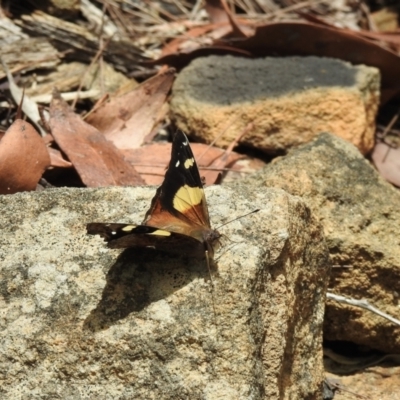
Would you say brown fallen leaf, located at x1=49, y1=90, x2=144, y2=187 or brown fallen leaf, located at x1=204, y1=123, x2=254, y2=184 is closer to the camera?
brown fallen leaf, located at x1=49, y1=90, x2=144, y2=187

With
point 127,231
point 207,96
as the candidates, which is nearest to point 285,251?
point 127,231

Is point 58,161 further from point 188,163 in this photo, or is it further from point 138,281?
point 138,281

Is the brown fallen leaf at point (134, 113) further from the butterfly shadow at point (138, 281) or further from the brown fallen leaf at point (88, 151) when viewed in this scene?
the butterfly shadow at point (138, 281)

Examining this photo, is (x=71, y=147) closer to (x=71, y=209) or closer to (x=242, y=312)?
(x=71, y=209)

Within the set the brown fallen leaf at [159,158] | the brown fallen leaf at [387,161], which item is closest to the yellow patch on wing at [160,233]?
the brown fallen leaf at [159,158]

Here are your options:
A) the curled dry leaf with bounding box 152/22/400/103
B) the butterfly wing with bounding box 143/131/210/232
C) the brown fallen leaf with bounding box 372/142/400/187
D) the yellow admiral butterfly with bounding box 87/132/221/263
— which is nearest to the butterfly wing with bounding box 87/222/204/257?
the yellow admiral butterfly with bounding box 87/132/221/263

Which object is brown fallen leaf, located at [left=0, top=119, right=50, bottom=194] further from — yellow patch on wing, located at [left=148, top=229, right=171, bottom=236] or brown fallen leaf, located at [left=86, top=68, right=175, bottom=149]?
yellow patch on wing, located at [left=148, top=229, right=171, bottom=236]

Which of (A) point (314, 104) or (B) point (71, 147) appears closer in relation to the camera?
(B) point (71, 147)
